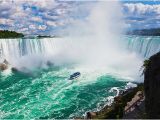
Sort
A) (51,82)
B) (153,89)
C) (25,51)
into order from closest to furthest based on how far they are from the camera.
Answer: (153,89)
(51,82)
(25,51)

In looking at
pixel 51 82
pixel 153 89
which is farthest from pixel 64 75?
pixel 153 89

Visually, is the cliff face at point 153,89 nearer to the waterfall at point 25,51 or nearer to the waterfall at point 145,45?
the waterfall at point 145,45

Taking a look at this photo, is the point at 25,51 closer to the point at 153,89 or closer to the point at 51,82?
the point at 51,82

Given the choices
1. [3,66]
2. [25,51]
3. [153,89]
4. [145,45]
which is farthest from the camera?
[25,51]

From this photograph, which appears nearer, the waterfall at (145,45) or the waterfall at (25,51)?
the waterfall at (145,45)

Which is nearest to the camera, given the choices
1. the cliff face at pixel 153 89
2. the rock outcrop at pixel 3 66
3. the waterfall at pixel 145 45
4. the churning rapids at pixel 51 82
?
the cliff face at pixel 153 89

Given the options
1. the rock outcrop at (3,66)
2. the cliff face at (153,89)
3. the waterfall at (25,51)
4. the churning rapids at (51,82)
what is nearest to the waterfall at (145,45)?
the churning rapids at (51,82)

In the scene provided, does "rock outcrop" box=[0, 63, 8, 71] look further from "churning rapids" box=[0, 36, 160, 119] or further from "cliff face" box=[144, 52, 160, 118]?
"cliff face" box=[144, 52, 160, 118]
